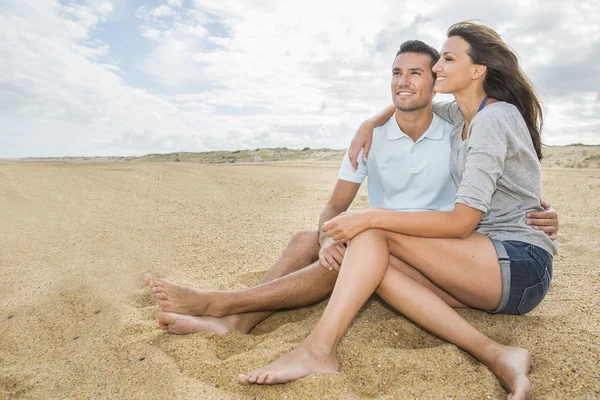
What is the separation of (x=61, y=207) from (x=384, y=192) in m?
3.81

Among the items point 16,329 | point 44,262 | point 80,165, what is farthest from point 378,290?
point 80,165

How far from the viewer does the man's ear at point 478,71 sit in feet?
7.54

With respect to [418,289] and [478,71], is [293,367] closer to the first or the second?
[418,289]

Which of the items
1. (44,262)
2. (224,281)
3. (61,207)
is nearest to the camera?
(224,281)

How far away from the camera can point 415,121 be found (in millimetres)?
2832

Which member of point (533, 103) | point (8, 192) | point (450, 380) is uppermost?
point (533, 103)

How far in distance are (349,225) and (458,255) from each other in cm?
50

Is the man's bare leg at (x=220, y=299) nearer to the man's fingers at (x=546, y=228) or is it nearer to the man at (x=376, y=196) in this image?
Result: the man at (x=376, y=196)

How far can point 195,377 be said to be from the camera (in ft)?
6.01

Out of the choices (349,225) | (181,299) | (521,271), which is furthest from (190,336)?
(521,271)

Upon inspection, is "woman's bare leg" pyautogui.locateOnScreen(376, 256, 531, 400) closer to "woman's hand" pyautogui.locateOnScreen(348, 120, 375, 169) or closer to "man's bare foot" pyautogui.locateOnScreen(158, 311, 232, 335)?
"man's bare foot" pyautogui.locateOnScreen(158, 311, 232, 335)

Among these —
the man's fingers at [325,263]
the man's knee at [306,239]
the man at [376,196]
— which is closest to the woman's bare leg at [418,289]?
the man at [376,196]

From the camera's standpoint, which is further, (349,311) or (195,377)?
(349,311)

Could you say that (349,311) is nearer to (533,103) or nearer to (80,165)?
(533,103)
